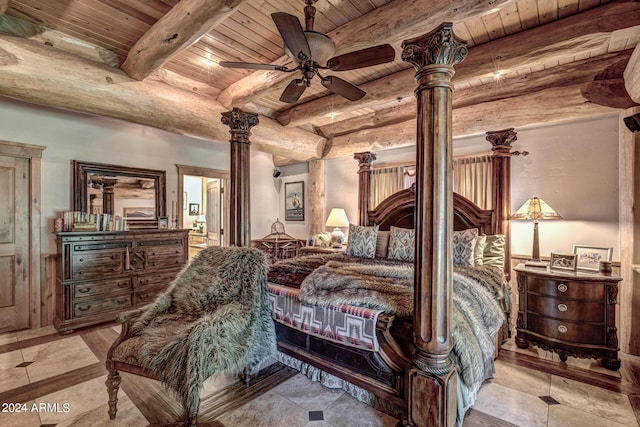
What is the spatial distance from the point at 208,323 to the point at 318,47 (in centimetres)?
204

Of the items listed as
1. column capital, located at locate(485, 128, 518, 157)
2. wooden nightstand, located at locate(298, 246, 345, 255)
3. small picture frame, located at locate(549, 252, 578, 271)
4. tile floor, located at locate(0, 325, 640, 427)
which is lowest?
tile floor, located at locate(0, 325, 640, 427)

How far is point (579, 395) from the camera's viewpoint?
2.27 m

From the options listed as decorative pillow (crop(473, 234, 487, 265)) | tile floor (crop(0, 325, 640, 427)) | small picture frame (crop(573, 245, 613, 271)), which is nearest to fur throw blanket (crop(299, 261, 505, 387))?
tile floor (crop(0, 325, 640, 427))

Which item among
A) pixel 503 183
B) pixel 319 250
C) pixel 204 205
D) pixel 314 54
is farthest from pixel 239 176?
pixel 204 205

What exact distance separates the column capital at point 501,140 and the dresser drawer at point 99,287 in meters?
4.92

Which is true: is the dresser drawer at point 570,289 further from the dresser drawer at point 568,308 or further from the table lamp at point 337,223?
the table lamp at point 337,223

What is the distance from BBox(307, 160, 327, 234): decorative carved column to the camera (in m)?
5.54

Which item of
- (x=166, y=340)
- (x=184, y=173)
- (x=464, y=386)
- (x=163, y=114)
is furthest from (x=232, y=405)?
(x=184, y=173)

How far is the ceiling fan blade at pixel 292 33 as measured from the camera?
1.65 m

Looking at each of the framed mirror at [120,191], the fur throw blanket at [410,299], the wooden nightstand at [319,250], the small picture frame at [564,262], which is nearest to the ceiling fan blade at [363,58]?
the fur throw blanket at [410,299]

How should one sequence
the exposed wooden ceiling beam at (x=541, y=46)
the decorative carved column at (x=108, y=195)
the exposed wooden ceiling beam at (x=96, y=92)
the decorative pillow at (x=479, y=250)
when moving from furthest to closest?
the decorative carved column at (x=108, y=195), the decorative pillow at (x=479, y=250), the exposed wooden ceiling beam at (x=96, y=92), the exposed wooden ceiling beam at (x=541, y=46)

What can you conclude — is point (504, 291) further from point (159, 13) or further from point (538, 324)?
point (159, 13)

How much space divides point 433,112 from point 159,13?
2119 mm

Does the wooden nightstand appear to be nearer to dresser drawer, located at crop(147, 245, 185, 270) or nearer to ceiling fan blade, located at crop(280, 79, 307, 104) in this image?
dresser drawer, located at crop(147, 245, 185, 270)
